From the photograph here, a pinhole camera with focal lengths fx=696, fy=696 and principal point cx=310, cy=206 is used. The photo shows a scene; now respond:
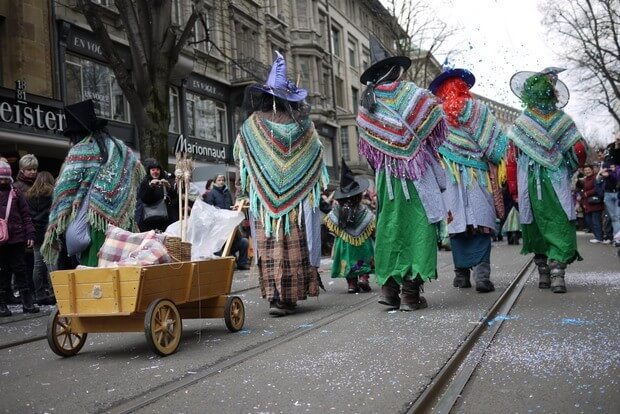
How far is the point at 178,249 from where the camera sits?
5.10 meters

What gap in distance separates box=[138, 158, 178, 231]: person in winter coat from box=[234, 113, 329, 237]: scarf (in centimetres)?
87

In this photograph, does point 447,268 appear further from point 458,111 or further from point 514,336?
point 514,336

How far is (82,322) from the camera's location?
4.80 m

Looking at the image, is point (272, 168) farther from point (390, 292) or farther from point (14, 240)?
point (14, 240)

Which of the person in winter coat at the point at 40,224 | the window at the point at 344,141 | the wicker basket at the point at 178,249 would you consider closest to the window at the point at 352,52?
the window at the point at 344,141

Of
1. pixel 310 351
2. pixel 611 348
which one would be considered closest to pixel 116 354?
pixel 310 351

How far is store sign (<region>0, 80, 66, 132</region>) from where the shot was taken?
16672 millimetres

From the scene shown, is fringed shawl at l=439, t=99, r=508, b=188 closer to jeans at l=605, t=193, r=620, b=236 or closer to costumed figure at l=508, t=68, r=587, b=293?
costumed figure at l=508, t=68, r=587, b=293

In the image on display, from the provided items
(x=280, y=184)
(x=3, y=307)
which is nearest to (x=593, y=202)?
(x=280, y=184)

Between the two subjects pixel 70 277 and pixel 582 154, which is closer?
pixel 70 277

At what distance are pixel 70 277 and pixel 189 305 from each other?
1148 mm

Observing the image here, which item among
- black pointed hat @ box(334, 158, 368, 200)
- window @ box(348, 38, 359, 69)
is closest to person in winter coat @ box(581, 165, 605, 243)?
black pointed hat @ box(334, 158, 368, 200)

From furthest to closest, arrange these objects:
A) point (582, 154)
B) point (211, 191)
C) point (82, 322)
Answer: point (211, 191) < point (582, 154) < point (82, 322)

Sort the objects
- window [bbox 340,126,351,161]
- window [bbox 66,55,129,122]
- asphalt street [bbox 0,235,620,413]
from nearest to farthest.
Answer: asphalt street [bbox 0,235,620,413], window [bbox 66,55,129,122], window [bbox 340,126,351,161]
